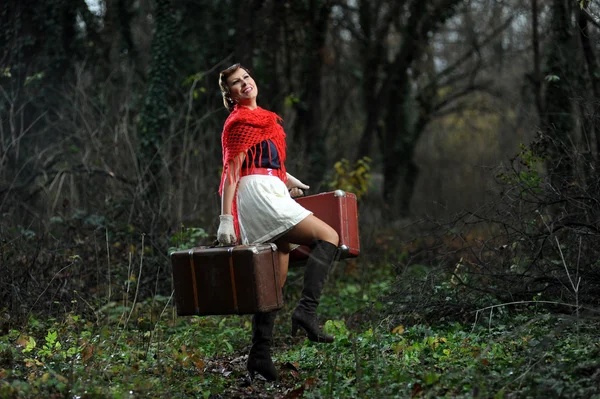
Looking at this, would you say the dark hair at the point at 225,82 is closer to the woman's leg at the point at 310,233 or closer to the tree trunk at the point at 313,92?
the woman's leg at the point at 310,233

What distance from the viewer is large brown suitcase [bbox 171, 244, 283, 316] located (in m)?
5.05

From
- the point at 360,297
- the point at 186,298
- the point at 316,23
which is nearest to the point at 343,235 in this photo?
the point at 186,298

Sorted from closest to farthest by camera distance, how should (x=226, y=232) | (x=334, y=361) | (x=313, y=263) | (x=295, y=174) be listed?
1. (x=226, y=232)
2. (x=313, y=263)
3. (x=334, y=361)
4. (x=295, y=174)

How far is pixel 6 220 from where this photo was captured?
29.0 ft

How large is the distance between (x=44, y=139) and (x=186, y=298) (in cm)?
739

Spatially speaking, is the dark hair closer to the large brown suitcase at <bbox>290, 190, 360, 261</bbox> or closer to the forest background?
the large brown suitcase at <bbox>290, 190, 360, 261</bbox>

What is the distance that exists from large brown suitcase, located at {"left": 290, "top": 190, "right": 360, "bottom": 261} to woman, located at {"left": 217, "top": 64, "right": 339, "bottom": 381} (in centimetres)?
17

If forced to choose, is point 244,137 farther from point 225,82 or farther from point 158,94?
point 158,94

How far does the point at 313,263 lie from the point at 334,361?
2.30ft

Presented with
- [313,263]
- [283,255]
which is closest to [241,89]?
[283,255]

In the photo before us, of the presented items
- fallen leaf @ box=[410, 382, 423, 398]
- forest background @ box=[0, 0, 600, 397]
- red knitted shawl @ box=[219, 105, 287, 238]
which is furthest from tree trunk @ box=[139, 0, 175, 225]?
fallen leaf @ box=[410, 382, 423, 398]

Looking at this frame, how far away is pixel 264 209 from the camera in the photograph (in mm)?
5410

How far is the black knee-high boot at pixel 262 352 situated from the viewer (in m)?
5.46

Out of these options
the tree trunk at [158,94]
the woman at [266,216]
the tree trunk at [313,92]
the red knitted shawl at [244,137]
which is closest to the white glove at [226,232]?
the woman at [266,216]
